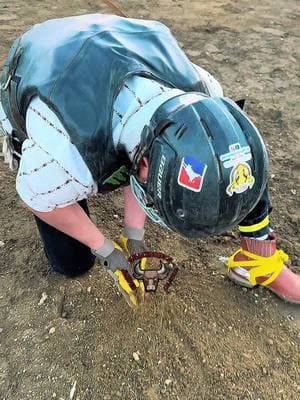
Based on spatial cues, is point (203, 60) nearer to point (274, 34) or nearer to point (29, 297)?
point (274, 34)

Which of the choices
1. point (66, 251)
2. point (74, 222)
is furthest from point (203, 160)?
point (66, 251)

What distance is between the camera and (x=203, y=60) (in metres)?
4.09

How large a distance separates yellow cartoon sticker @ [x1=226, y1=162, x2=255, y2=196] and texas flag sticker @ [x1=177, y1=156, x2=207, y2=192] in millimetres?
75

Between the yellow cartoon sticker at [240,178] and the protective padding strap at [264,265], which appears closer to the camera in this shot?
the yellow cartoon sticker at [240,178]

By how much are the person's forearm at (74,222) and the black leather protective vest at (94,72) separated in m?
0.15

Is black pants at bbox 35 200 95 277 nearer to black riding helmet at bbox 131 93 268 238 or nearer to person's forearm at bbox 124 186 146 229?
person's forearm at bbox 124 186 146 229

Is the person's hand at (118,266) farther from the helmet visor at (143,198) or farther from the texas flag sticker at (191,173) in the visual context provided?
the texas flag sticker at (191,173)

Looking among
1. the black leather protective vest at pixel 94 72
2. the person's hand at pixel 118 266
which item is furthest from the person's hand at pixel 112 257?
the black leather protective vest at pixel 94 72

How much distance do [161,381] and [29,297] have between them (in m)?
0.68

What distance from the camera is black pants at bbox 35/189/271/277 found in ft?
7.20

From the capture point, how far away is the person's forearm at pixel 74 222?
1.82 m

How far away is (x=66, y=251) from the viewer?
2.26 m

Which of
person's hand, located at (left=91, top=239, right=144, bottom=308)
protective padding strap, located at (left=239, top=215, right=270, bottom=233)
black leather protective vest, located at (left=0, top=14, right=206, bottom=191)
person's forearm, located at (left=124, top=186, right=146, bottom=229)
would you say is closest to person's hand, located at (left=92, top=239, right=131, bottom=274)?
person's hand, located at (left=91, top=239, right=144, bottom=308)

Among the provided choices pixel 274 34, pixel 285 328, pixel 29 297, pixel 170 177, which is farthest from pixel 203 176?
pixel 274 34
